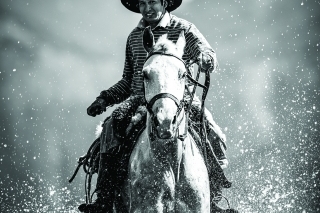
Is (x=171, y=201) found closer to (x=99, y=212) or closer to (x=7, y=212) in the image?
(x=99, y=212)

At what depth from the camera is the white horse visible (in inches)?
153

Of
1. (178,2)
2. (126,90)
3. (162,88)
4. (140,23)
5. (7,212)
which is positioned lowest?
(7,212)

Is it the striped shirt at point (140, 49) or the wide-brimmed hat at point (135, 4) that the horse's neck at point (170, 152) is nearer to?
the striped shirt at point (140, 49)

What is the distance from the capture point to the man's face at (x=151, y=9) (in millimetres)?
6176

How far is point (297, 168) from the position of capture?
42031mm

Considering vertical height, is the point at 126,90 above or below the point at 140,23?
below

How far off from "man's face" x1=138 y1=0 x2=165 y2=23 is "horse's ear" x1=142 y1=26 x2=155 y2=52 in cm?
169

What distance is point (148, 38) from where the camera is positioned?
463 cm

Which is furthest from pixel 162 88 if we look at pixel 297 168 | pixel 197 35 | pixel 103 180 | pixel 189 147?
pixel 297 168

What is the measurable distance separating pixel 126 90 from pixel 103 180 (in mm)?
2395

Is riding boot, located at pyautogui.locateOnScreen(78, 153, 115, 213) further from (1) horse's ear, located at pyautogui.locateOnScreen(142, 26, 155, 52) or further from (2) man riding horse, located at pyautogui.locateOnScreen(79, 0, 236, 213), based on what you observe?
(1) horse's ear, located at pyautogui.locateOnScreen(142, 26, 155, 52)

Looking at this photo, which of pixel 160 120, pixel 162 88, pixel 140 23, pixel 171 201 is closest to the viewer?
pixel 160 120

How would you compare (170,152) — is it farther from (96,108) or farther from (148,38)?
(96,108)

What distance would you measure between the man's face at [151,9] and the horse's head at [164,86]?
188 centimetres
